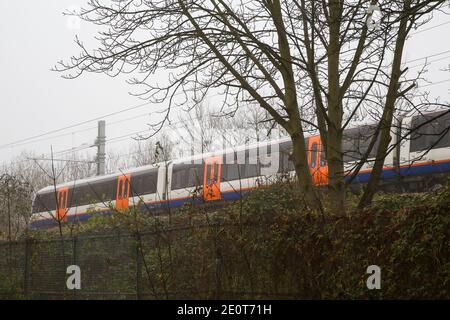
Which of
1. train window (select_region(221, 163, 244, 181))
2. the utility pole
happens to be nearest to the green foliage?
train window (select_region(221, 163, 244, 181))

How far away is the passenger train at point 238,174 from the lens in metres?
14.5

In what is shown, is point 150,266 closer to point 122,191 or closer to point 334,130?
point 334,130

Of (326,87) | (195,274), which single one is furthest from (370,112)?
(195,274)

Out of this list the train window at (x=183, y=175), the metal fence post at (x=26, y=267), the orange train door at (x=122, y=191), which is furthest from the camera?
the orange train door at (x=122, y=191)

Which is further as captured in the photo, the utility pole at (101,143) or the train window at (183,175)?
the utility pole at (101,143)

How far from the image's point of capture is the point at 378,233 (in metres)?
6.47

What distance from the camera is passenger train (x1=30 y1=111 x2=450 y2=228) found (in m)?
14.5

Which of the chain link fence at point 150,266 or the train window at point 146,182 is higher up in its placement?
the train window at point 146,182

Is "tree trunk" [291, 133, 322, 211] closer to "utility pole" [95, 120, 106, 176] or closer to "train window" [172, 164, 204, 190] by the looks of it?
"train window" [172, 164, 204, 190]

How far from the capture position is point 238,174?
1451 cm

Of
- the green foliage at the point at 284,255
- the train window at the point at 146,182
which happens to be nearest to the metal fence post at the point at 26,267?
the green foliage at the point at 284,255

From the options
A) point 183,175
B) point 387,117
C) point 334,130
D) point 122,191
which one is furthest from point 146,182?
point 387,117

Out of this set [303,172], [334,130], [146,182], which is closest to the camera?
[334,130]

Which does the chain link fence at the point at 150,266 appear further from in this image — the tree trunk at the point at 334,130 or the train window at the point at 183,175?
the train window at the point at 183,175
